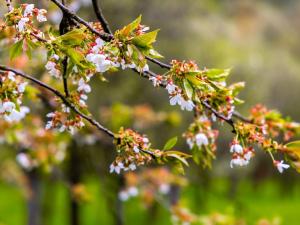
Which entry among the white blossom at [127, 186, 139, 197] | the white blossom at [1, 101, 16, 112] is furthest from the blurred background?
the white blossom at [1, 101, 16, 112]

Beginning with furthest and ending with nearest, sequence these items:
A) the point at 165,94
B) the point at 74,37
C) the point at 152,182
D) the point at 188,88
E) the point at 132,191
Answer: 1. the point at 165,94
2. the point at 152,182
3. the point at 132,191
4. the point at 188,88
5. the point at 74,37

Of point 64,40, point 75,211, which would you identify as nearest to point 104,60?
point 64,40

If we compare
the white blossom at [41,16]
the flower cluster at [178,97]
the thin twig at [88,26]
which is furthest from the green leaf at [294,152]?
the white blossom at [41,16]

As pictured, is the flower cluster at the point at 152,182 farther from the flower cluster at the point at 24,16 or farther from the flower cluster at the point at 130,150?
the flower cluster at the point at 24,16

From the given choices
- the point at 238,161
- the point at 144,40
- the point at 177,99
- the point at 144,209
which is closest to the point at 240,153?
the point at 238,161

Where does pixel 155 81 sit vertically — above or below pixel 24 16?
below

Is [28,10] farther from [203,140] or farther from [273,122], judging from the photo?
[273,122]
